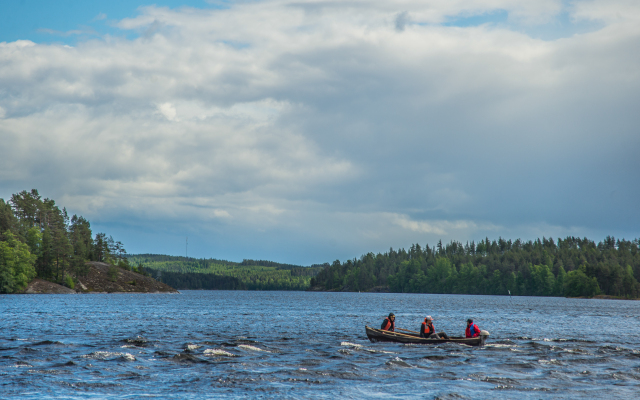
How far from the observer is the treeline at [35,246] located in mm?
135750

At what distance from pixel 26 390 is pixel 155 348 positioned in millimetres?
16059

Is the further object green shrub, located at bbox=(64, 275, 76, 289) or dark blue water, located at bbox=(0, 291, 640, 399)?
green shrub, located at bbox=(64, 275, 76, 289)

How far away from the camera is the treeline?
5344 inches

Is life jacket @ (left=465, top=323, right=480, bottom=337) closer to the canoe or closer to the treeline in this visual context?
the canoe

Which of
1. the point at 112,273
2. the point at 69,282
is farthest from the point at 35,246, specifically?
the point at 112,273

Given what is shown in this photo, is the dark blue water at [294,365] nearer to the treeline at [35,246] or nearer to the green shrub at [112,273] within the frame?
the treeline at [35,246]

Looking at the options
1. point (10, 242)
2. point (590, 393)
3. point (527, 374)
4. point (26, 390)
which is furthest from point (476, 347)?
point (10, 242)

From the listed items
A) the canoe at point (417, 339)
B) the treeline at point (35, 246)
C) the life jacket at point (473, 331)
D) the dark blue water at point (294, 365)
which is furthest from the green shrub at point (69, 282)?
the life jacket at point (473, 331)

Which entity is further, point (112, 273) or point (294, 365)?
point (112, 273)

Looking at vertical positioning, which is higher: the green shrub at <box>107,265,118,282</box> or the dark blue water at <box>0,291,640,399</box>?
the green shrub at <box>107,265,118,282</box>

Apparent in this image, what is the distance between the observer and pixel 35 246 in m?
156

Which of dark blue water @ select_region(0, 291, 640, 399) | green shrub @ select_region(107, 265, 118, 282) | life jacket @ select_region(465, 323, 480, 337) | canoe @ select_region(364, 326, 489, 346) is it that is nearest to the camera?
dark blue water @ select_region(0, 291, 640, 399)

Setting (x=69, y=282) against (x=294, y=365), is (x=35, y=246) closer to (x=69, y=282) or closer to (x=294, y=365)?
(x=69, y=282)

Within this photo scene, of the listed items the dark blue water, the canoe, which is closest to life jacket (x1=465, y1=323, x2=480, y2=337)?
the canoe
